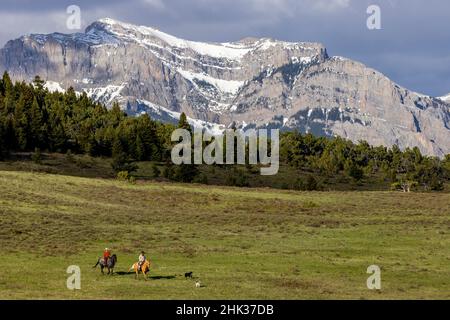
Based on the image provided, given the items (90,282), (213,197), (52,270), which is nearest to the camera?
(90,282)

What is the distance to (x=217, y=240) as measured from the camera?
204 feet

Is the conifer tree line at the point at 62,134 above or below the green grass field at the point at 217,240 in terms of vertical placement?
above

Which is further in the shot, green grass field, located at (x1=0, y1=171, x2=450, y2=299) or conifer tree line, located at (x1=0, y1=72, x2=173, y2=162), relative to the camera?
conifer tree line, located at (x1=0, y1=72, x2=173, y2=162)

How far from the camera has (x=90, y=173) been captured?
146 metres

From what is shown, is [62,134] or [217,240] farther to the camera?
[62,134]

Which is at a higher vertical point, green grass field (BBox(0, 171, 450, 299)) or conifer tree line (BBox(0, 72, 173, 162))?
conifer tree line (BBox(0, 72, 173, 162))

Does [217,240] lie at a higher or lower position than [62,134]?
lower

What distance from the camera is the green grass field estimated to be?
1647 inches

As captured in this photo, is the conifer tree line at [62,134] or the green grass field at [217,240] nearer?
the green grass field at [217,240]

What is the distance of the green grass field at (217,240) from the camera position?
137 feet

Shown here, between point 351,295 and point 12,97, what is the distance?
165 m
